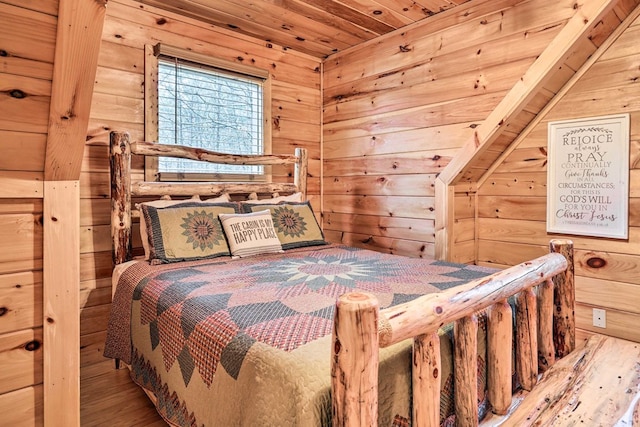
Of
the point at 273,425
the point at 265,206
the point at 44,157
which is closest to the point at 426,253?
the point at 265,206

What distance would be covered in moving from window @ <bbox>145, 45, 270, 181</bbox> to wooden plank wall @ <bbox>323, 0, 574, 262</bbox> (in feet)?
2.36

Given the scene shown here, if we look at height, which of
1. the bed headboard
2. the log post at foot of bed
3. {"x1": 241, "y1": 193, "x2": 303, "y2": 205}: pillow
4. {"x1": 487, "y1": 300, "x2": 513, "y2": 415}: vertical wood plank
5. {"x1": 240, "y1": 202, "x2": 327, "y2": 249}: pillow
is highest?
the bed headboard

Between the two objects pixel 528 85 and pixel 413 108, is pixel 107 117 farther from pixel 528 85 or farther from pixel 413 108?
pixel 528 85

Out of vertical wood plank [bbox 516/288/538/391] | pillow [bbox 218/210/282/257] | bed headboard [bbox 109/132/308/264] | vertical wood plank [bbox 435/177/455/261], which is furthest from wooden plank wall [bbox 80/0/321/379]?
vertical wood plank [bbox 516/288/538/391]

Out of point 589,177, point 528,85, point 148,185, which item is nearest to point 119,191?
point 148,185

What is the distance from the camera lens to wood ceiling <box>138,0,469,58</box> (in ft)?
8.52

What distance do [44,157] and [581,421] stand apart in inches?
69.1

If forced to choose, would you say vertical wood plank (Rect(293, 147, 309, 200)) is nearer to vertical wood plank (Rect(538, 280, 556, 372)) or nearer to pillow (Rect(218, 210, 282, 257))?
pillow (Rect(218, 210, 282, 257))

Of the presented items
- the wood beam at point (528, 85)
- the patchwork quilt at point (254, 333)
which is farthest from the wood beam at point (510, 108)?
the patchwork quilt at point (254, 333)

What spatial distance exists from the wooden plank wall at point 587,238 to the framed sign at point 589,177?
0.04m

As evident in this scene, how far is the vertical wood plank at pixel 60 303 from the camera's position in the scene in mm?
1186

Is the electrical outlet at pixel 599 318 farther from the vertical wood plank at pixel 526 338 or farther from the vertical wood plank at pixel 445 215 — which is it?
the vertical wood plank at pixel 526 338

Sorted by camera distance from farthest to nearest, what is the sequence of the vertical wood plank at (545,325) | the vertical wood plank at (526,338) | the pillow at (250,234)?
the pillow at (250,234)
the vertical wood plank at (545,325)
the vertical wood plank at (526,338)

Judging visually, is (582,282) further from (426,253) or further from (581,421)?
(581,421)
